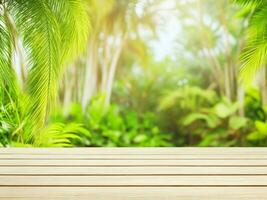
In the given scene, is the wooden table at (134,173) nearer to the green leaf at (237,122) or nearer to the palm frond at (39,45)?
the palm frond at (39,45)

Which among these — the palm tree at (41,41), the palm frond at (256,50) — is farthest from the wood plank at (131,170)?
the palm frond at (256,50)

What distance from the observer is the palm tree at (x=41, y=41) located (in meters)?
2.44

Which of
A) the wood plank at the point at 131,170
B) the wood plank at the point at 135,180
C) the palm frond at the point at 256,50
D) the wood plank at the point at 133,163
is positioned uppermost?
the palm frond at the point at 256,50

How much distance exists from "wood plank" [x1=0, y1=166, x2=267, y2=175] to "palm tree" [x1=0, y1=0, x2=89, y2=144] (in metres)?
0.75

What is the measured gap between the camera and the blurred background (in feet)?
22.3

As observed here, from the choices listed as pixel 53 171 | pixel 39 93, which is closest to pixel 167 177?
pixel 53 171

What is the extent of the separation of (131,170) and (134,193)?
0.33 m

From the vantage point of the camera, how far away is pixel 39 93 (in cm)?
245

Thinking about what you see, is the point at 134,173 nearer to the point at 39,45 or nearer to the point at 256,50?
the point at 39,45

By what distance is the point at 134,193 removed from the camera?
1.31 metres

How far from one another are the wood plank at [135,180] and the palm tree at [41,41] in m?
0.93

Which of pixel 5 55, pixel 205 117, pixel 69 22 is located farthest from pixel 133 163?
pixel 205 117

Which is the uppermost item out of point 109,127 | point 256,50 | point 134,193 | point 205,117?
point 256,50

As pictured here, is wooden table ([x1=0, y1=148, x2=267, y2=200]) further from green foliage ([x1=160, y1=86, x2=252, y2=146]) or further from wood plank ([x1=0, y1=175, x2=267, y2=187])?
green foliage ([x1=160, y1=86, x2=252, y2=146])
